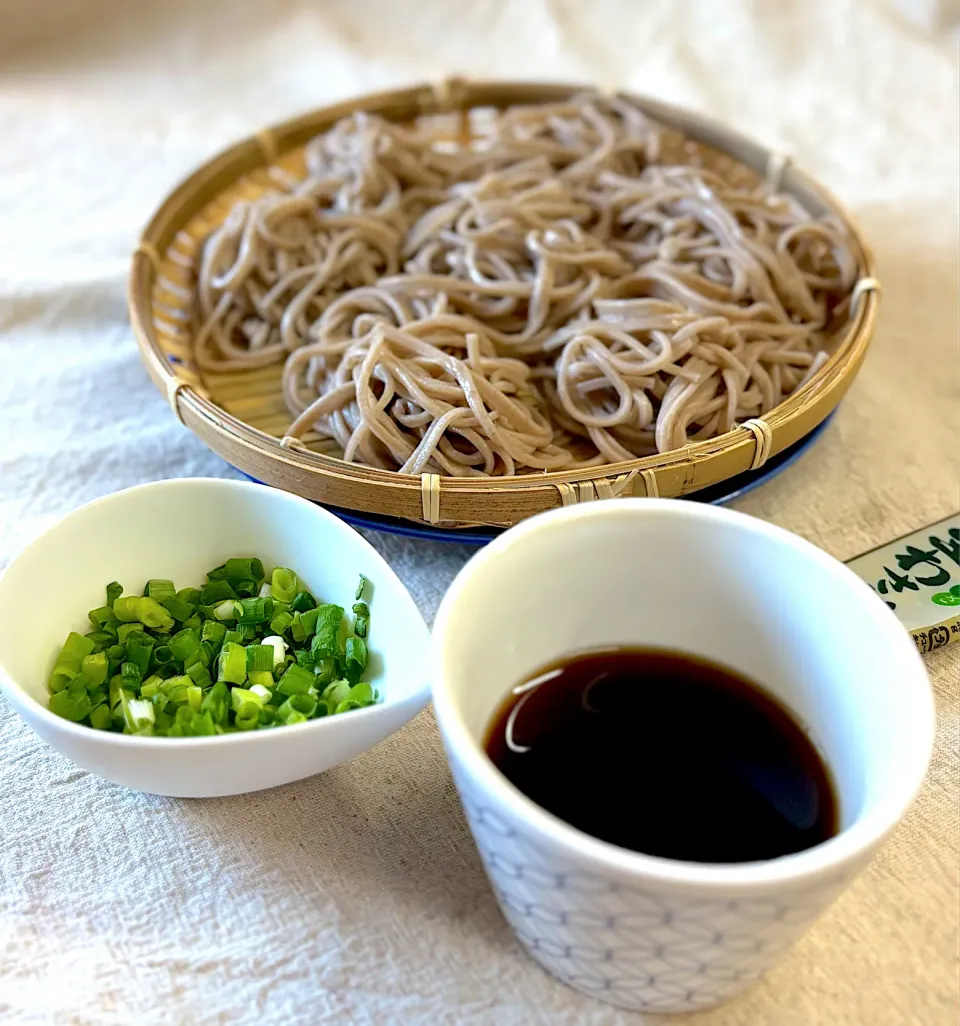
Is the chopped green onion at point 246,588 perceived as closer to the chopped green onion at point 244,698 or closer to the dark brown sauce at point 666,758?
the chopped green onion at point 244,698

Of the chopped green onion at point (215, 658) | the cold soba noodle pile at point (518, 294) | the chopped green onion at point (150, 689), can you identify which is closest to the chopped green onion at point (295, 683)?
the chopped green onion at point (215, 658)

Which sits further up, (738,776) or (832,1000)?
(738,776)

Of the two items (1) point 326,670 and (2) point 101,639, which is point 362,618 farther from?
(2) point 101,639

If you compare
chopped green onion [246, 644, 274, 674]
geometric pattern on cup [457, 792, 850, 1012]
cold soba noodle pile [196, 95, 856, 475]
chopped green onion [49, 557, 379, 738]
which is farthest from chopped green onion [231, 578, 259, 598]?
geometric pattern on cup [457, 792, 850, 1012]

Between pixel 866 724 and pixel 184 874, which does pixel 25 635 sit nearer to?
pixel 184 874

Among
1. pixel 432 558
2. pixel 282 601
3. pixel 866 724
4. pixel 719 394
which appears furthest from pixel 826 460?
pixel 282 601

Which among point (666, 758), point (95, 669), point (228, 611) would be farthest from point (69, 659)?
point (666, 758)

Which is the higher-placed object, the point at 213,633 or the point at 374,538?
the point at 213,633
